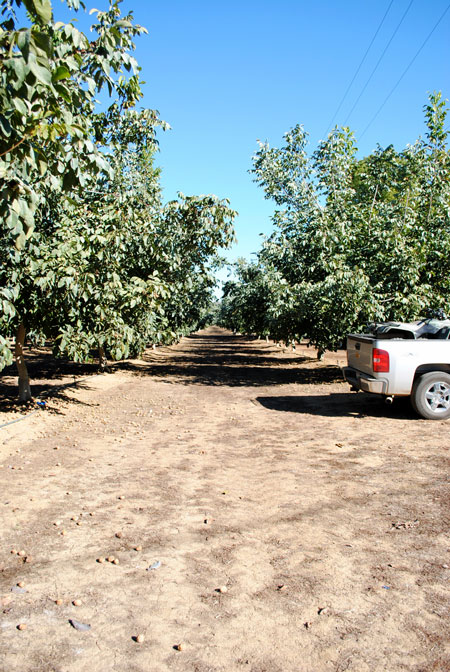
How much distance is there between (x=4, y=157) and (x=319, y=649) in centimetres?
443

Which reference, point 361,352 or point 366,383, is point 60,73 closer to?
point 366,383

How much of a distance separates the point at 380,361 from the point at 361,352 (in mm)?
759

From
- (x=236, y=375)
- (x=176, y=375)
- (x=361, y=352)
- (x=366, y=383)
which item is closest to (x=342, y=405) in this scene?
(x=361, y=352)

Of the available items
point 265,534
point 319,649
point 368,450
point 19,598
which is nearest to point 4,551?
point 19,598

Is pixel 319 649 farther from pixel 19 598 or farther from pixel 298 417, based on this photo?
pixel 298 417

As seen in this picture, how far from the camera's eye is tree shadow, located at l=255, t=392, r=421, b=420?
32.3 ft

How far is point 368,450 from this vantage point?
7113 mm

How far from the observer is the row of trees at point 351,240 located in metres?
12.7

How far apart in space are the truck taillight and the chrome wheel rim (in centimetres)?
94

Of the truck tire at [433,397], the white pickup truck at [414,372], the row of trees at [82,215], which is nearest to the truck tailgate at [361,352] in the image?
the white pickup truck at [414,372]

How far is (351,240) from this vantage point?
1360 centimetres

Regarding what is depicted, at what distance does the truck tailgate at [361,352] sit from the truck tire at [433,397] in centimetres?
93

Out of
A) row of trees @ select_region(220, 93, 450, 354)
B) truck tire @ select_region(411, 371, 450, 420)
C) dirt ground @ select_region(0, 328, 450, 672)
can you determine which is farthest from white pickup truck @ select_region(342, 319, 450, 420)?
row of trees @ select_region(220, 93, 450, 354)

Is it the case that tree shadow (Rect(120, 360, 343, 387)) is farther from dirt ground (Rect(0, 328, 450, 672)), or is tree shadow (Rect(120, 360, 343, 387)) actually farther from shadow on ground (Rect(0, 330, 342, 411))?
dirt ground (Rect(0, 328, 450, 672))
